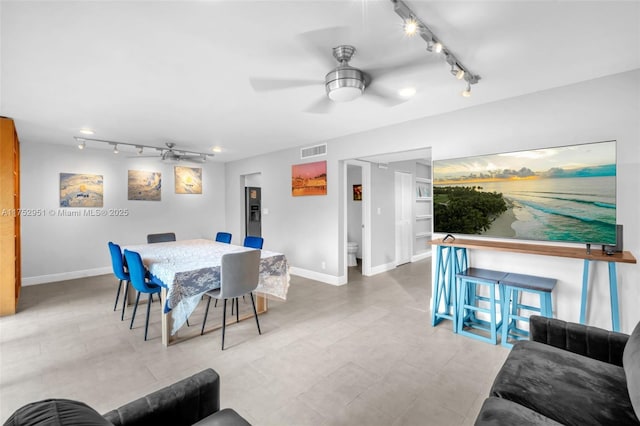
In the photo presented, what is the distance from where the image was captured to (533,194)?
9.36 ft

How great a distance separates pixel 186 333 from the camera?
3.14 m

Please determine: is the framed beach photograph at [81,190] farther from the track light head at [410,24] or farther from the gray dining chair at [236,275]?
the track light head at [410,24]

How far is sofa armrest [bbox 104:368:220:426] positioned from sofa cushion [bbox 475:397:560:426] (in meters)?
1.16

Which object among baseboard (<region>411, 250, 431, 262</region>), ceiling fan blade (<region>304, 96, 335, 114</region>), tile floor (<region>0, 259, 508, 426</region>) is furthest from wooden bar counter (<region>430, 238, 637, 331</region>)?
baseboard (<region>411, 250, 431, 262</region>)

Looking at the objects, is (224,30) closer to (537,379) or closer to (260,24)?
(260,24)

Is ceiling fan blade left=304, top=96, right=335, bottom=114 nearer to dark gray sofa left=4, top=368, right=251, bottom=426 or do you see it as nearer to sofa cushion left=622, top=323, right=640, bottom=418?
dark gray sofa left=4, top=368, right=251, bottom=426

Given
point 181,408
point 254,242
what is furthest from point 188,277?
point 181,408

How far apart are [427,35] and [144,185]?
629 centimetres

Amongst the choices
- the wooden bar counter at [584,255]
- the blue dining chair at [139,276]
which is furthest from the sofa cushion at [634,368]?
the blue dining chair at [139,276]

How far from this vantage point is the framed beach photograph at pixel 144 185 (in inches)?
239

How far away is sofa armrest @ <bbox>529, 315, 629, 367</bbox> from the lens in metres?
1.72

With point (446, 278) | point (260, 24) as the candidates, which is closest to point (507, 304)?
point (446, 278)

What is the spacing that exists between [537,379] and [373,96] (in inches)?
104

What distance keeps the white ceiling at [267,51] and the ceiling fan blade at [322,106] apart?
76 millimetres
